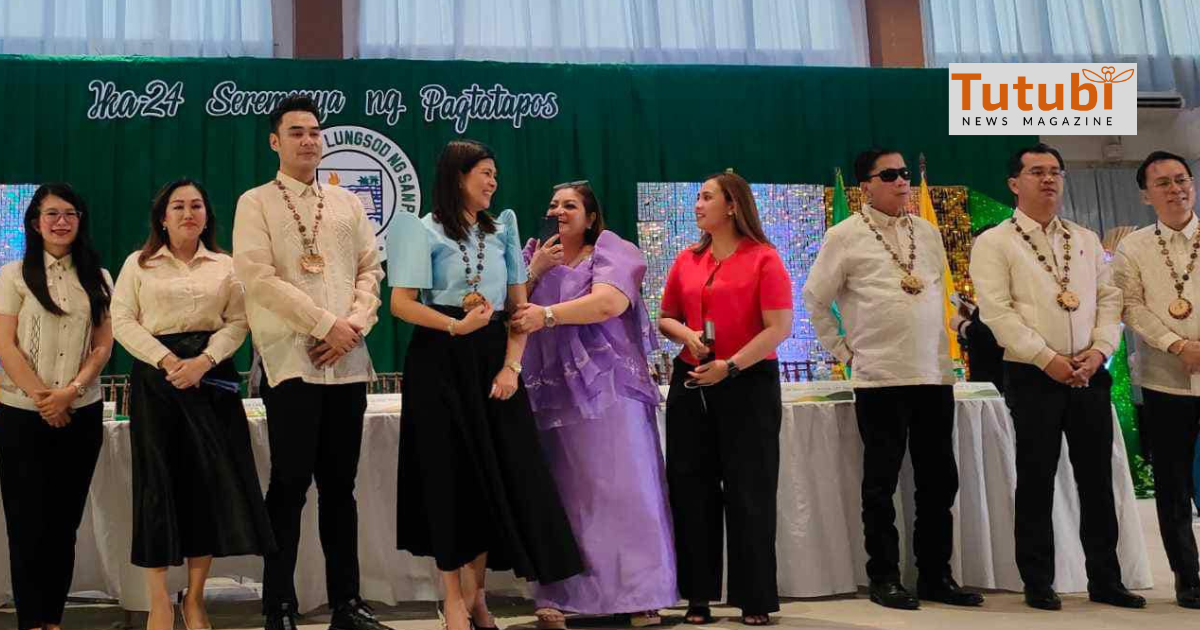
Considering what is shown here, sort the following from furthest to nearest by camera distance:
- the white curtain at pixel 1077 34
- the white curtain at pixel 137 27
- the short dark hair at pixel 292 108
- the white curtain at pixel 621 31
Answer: the white curtain at pixel 1077 34 < the white curtain at pixel 621 31 < the white curtain at pixel 137 27 < the short dark hair at pixel 292 108

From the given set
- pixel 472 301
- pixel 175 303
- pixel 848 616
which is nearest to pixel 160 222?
pixel 175 303

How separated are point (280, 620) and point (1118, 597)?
253 cm

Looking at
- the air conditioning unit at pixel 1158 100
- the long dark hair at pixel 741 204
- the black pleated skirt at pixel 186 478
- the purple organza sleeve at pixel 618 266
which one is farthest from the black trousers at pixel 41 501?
the air conditioning unit at pixel 1158 100

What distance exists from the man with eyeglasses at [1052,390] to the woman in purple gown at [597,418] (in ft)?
3.77

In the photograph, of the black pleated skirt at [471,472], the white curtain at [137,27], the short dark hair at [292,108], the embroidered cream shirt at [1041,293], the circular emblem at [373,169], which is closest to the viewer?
the black pleated skirt at [471,472]

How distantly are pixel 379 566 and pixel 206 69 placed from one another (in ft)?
17.8

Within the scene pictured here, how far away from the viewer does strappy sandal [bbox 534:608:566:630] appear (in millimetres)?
3082

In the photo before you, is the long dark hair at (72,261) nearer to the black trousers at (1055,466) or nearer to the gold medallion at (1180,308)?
the black trousers at (1055,466)

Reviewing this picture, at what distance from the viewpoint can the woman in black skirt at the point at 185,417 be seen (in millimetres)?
2902

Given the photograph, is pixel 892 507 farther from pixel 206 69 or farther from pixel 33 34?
pixel 33 34

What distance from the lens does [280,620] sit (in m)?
2.89

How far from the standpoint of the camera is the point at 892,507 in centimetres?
353

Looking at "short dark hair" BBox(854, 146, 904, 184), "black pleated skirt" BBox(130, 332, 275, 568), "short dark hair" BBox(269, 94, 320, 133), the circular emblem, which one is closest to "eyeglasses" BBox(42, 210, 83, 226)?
"black pleated skirt" BBox(130, 332, 275, 568)

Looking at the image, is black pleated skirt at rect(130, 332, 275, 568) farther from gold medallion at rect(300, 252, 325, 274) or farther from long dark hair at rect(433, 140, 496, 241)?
long dark hair at rect(433, 140, 496, 241)
